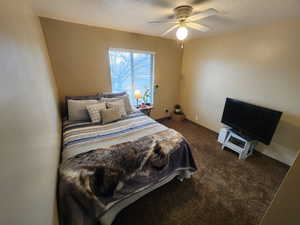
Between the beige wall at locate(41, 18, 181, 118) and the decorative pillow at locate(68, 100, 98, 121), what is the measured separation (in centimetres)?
43

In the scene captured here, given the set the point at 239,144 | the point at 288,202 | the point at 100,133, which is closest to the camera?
the point at 288,202

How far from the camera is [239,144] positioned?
2.43m

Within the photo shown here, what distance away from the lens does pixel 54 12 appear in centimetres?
189

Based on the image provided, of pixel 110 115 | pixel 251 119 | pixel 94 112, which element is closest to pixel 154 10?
pixel 110 115

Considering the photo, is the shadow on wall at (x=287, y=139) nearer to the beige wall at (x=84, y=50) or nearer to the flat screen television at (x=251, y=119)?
the flat screen television at (x=251, y=119)

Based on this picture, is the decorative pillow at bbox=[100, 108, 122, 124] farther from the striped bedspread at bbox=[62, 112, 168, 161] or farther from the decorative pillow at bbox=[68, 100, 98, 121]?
the decorative pillow at bbox=[68, 100, 98, 121]

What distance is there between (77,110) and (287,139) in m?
3.71

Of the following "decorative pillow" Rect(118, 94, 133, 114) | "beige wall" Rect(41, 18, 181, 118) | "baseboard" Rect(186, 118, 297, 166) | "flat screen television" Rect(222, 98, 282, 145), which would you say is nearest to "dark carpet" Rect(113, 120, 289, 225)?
"baseboard" Rect(186, 118, 297, 166)

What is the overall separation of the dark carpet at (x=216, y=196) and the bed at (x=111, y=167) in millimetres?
154

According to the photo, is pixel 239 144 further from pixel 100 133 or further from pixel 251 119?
pixel 100 133

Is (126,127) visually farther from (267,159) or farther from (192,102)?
(267,159)

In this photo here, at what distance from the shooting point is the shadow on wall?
2057 millimetres

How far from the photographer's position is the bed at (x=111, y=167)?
3.86 feet

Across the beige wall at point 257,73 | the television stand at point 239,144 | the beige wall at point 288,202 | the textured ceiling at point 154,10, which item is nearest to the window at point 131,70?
the textured ceiling at point 154,10
